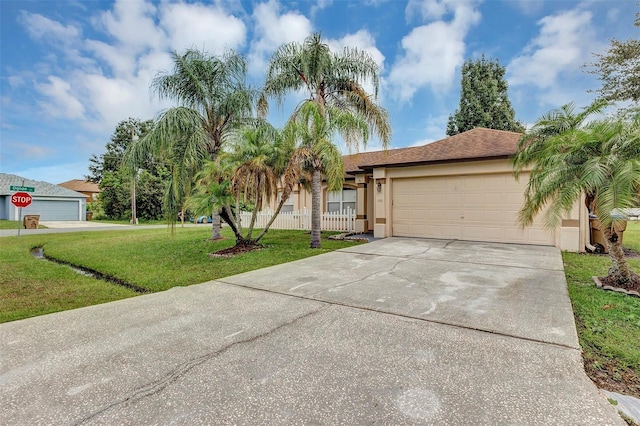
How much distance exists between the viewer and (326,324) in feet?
11.4

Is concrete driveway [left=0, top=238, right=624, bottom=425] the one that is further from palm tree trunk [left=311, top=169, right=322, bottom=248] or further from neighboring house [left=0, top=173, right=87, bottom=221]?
neighboring house [left=0, top=173, right=87, bottom=221]

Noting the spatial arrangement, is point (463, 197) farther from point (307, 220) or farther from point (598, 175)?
point (307, 220)

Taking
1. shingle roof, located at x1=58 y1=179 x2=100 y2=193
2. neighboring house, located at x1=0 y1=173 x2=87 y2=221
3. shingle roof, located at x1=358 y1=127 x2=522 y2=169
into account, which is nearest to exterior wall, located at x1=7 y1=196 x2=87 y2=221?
neighboring house, located at x1=0 y1=173 x2=87 y2=221

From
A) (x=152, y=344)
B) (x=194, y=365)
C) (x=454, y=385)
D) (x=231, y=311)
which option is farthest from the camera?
(x=231, y=311)

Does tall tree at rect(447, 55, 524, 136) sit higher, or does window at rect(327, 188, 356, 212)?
tall tree at rect(447, 55, 524, 136)

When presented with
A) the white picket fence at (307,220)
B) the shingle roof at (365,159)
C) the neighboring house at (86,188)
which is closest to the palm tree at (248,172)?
the white picket fence at (307,220)

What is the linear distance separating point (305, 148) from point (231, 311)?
6.25m

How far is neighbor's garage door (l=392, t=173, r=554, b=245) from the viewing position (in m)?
10.1

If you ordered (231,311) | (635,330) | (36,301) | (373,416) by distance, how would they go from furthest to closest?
(36,301) → (231,311) → (635,330) → (373,416)

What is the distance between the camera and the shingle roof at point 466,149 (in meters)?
10.3

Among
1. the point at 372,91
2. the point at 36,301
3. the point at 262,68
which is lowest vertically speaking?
the point at 36,301

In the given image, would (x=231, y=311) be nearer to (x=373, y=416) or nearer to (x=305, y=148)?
(x=373, y=416)

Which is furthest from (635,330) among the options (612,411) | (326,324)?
(326,324)

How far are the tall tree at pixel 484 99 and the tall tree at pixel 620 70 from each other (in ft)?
39.7
